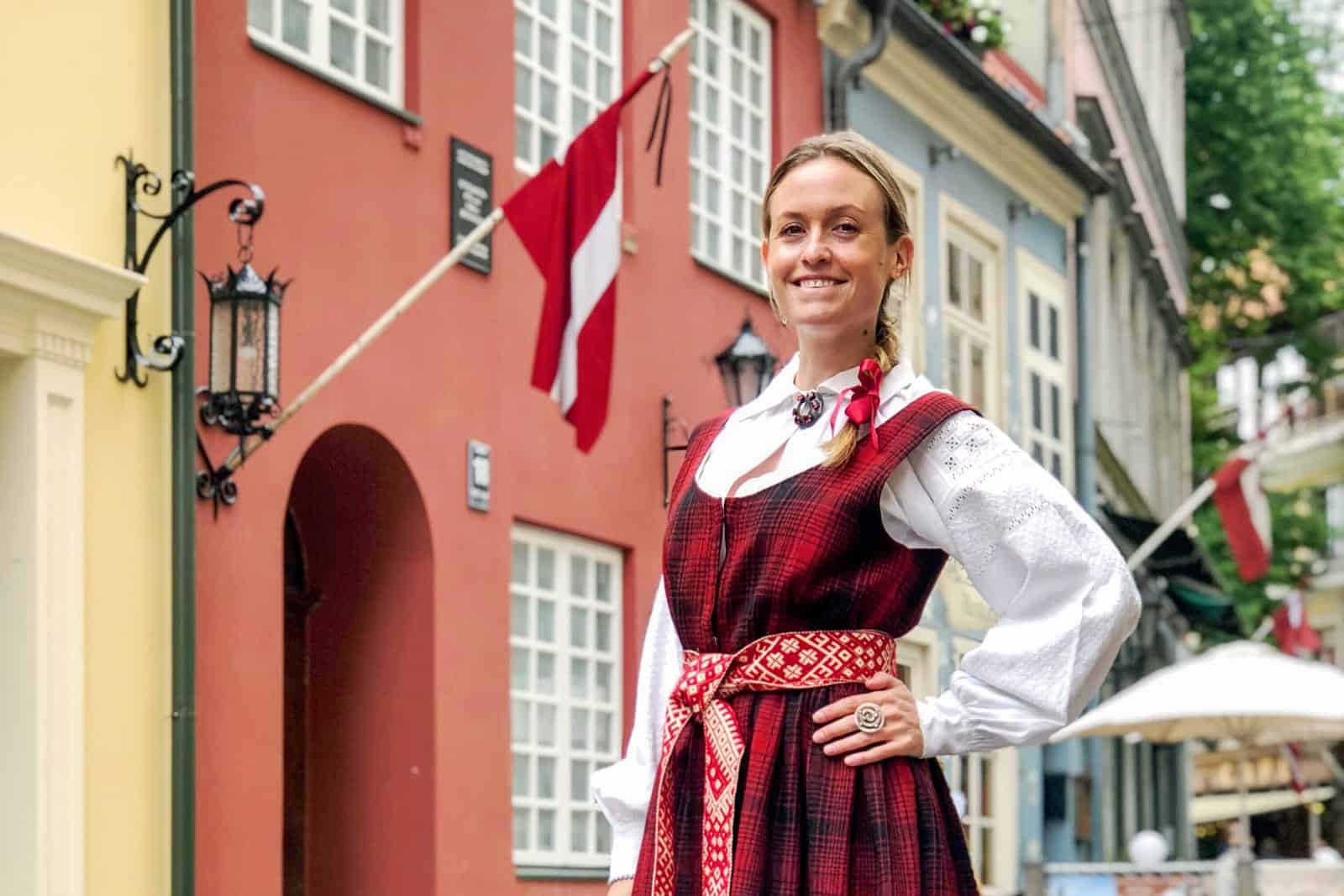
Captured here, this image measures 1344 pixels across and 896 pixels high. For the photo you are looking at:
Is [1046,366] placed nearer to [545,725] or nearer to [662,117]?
[662,117]

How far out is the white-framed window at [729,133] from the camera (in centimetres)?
1330

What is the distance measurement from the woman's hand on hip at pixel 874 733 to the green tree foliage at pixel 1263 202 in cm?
2832

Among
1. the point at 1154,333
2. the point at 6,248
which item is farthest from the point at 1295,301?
the point at 6,248

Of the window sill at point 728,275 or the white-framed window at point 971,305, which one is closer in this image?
the window sill at point 728,275

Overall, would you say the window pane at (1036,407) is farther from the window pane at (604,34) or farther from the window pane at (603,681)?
the window pane at (603,681)

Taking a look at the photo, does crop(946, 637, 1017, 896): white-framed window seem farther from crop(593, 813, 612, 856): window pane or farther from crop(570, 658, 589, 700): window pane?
crop(570, 658, 589, 700): window pane

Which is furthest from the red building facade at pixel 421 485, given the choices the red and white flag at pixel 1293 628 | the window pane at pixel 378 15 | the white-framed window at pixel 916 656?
the red and white flag at pixel 1293 628

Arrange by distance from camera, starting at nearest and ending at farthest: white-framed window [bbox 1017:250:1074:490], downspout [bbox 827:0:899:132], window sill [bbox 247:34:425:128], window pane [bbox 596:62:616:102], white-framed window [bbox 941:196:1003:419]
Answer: window sill [bbox 247:34:425:128], window pane [bbox 596:62:616:102], downspout [bbox 827:0:899:132], white-framed window [bbox 941:196:1003:419], white-framed window [bbox 1017:250:1074:490]

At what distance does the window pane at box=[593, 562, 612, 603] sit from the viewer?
39.1 feet

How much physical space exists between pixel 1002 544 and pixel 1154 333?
27484 mm

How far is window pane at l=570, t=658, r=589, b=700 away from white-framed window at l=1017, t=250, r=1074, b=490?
8.07 metres

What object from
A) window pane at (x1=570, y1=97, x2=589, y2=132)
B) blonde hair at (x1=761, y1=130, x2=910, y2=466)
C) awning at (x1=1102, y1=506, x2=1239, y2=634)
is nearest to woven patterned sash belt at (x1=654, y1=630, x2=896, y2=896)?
blonde hair at (x1=761, y1=130, x2=910, y2=466)

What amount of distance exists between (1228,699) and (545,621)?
19.8ft

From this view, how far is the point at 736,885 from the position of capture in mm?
3680
